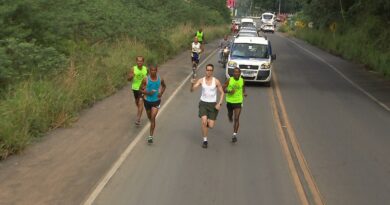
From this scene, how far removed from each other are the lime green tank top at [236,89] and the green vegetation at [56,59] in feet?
13.3

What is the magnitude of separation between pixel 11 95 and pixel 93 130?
2.10 metres

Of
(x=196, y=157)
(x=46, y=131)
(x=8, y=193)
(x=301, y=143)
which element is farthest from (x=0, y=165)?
(x=301, y=143)

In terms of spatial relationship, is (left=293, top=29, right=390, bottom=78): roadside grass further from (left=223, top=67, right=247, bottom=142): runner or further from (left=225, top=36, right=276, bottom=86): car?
(left=223, top=67, right=247, bottom=142): runner

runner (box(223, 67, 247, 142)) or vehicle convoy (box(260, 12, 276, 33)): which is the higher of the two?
runner (box(223, 67, 247, 142))

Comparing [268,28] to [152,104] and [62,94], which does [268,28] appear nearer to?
[62,94]

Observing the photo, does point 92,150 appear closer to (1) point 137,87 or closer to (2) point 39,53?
(1) point 137,87

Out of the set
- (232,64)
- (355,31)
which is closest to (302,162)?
(232,64)

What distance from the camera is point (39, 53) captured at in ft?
52.1

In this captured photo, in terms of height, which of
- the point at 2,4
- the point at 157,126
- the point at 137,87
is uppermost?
the point at 2,4

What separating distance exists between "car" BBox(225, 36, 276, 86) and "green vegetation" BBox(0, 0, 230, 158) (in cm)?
409

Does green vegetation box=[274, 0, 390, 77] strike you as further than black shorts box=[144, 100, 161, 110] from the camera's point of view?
Yes

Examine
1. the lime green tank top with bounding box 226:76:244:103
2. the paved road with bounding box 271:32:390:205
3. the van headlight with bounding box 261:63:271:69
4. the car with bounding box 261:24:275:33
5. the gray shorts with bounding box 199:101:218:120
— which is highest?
the lime green tank top with bounding box 226:76:244:103

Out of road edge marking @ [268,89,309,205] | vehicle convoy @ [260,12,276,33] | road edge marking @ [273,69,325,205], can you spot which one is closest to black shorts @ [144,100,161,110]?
road edge marking @ [268,89,309,205]

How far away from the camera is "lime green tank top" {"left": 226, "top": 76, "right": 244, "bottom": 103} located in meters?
12.2
